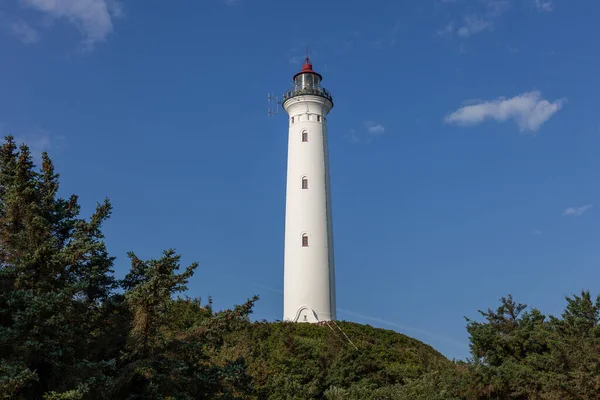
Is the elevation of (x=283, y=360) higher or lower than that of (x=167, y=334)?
higher

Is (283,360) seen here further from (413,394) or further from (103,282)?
(103,282)

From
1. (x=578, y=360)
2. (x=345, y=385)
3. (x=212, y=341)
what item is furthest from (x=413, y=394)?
(x=212, y=341)

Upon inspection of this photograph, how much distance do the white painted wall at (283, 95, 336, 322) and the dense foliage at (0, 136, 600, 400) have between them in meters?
13.0

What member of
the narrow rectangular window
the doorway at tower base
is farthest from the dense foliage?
the narrow rectangular window

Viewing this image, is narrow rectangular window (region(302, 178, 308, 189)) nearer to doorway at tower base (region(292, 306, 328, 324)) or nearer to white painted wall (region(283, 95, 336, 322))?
white painted wall (region(283, 95, 336, 322))

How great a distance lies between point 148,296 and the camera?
590 inches

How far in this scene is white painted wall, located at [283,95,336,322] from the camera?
126 feet

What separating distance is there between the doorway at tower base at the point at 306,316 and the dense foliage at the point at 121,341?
12161 millimetres

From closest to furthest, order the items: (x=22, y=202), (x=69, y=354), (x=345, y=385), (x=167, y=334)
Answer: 1. (x=69, y=354)
2. (x=22, y=202)
3. (x=167, y=334)
4. (x=345, y=385)

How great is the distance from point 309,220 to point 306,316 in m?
5.72

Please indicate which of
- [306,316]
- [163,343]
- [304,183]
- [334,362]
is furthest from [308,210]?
[163,343]

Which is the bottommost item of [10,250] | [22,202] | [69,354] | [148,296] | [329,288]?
[69,354]

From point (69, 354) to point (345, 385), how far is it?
45.6ft

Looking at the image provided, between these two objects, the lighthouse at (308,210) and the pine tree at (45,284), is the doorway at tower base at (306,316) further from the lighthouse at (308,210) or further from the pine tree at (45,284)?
the pine tree at (45,284)
